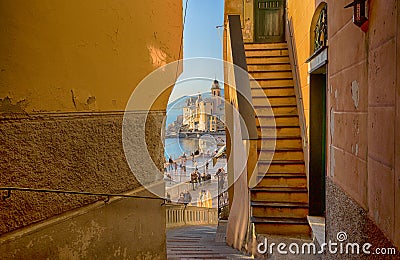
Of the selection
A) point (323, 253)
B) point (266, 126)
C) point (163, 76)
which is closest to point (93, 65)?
point (163, 76)

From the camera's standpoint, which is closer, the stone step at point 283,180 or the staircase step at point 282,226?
the staircase step at point 282,226

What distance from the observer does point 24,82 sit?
1315mm

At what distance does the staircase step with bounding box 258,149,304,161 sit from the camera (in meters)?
5.14

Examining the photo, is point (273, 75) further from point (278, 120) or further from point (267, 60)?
point (278, 120)

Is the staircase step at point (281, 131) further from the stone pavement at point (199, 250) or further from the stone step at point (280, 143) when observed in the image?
the stone pavement at point (199, 250)

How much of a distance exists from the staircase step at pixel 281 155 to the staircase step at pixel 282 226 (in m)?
0.97

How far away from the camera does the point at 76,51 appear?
1.55m

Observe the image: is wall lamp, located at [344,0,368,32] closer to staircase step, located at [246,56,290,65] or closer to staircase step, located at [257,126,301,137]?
staircase step, located at [257,126,301,137]

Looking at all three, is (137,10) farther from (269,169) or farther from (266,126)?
(266,126)

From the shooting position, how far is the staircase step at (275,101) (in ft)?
19.1

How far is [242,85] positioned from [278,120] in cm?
94

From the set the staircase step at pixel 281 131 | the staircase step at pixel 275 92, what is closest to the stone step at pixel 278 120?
the staircase step at pixel 281 131

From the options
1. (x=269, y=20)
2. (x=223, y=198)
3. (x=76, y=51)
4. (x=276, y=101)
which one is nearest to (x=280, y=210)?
(x=276, y=101)

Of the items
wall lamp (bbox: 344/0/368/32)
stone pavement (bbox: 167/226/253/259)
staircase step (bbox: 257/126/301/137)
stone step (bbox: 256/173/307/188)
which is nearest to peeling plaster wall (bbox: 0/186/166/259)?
wall lamp (bbox: 344/0/368/32)
